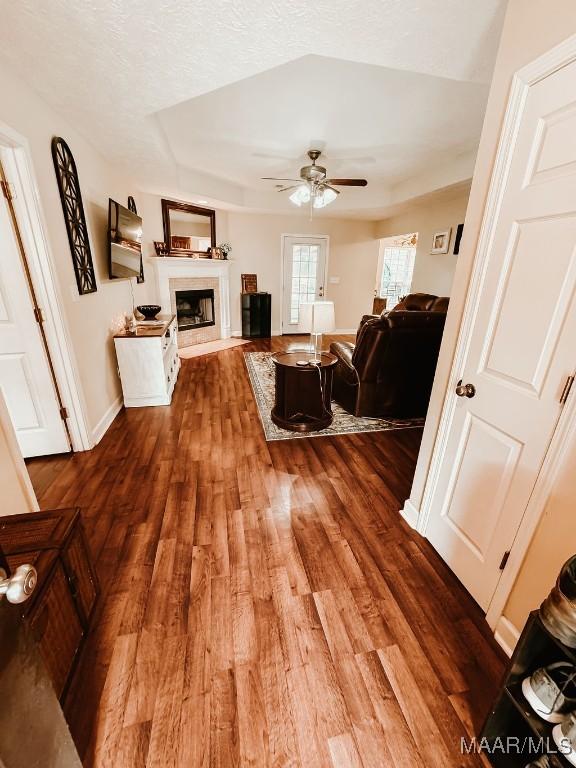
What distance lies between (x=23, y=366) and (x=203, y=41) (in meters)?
2.22

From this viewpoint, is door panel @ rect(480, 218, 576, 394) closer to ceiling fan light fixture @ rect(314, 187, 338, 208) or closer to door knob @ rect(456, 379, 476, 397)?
door knob @ rect(456, 379, 476, 397)

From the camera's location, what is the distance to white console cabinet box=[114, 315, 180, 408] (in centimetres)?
315

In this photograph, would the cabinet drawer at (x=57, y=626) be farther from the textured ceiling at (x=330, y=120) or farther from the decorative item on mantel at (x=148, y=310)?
the decorative item on mantel at (x=148, y=310)

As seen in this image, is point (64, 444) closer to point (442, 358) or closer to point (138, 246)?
point (138, 246)

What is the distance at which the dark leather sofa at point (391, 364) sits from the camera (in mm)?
2715

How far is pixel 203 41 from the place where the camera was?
1.56 metres

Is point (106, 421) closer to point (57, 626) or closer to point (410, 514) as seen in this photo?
point (57, 626)

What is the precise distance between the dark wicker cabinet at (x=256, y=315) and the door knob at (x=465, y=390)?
17.6ft

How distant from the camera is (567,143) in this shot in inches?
38.6

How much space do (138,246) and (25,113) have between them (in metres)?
1.86

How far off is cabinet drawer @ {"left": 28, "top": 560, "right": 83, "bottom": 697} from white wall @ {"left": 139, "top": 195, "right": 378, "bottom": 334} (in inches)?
229

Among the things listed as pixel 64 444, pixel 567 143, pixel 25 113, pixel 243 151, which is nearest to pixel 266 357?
pixel 243 151

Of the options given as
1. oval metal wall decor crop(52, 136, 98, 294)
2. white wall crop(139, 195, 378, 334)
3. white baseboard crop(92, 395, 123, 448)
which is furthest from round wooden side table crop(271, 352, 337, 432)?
white wall crop(139, 195, 378, 334)

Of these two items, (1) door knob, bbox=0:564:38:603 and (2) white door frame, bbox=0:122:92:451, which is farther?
(2) white door frame, bbox=0:122:92:451
